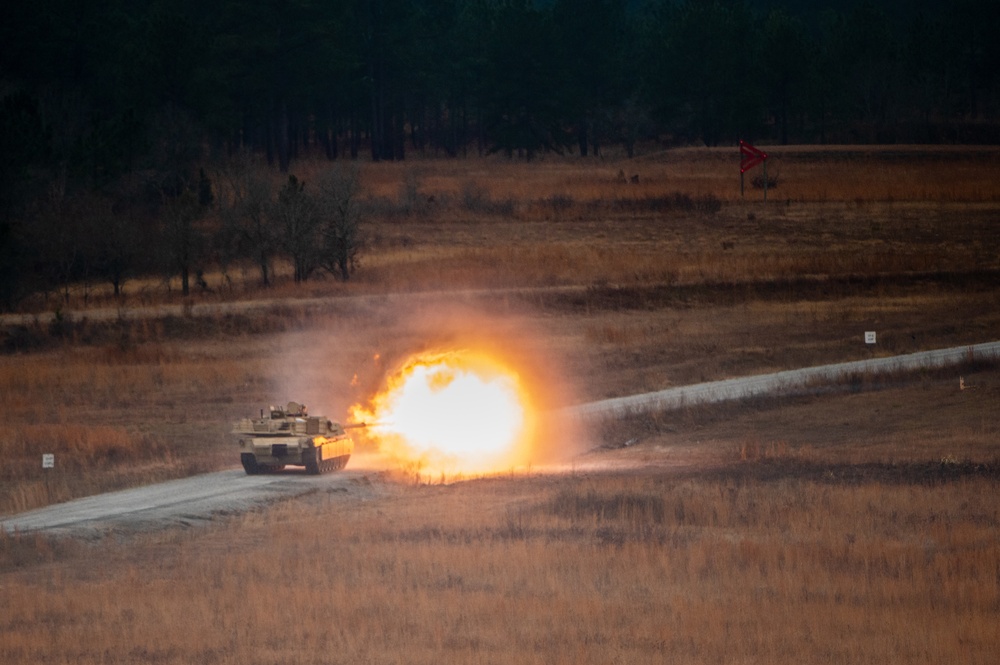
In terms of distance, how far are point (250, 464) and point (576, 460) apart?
7.76 meters

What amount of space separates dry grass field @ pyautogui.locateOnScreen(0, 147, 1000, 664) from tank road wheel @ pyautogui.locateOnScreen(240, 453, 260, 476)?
5.59ft

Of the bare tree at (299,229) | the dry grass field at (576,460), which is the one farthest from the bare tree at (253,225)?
the dry grass field at (576,460)

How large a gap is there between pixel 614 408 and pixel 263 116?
7633 cm

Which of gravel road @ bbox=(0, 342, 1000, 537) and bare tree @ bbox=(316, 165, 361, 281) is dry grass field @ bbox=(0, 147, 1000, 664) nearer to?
gravel road @ bbox=(0, 342, 1000, 537)

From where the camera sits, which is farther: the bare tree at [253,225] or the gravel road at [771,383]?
the bare tree at [253,225]

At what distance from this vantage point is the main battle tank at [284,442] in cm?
3052

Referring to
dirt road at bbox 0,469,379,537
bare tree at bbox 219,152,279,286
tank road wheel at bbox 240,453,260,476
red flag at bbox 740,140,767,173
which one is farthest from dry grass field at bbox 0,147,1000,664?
red flag at bbox 740,140,767,173

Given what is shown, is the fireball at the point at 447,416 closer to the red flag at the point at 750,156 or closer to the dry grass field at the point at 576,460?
the dry grass field at the point at 576,460

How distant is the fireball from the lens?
34969mm

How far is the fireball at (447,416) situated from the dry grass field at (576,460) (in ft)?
6.79

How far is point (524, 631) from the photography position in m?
17.4

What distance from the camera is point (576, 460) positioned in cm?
3356

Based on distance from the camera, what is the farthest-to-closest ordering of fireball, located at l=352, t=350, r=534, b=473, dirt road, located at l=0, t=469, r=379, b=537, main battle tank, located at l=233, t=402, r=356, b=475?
1. fireball, located at l=352, t=350, r=534, b=473
2. main battle tank, located at l=233, t=402, r=356, b=475
3. dirt road, located at l=0, t=469, r=379, b=537

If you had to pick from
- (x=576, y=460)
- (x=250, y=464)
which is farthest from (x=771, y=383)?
(x=250, y=464)
